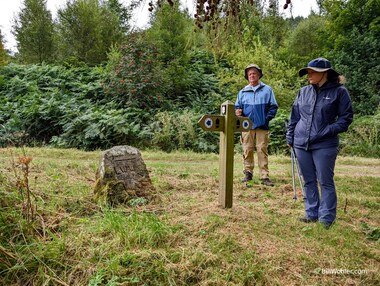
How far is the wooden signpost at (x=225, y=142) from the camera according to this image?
3.84 meters

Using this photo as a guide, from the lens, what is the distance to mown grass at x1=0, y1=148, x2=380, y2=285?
244 centimetres

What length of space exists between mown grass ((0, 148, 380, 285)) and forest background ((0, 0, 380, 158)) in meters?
3.65

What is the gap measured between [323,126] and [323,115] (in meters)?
0.12

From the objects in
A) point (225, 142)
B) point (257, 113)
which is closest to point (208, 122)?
point (225, 142)

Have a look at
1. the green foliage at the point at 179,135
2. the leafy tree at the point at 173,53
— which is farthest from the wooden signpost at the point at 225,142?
the leafy tree at the point at 173,53

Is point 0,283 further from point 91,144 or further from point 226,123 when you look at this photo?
point 91,144

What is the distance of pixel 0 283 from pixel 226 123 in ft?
8.93

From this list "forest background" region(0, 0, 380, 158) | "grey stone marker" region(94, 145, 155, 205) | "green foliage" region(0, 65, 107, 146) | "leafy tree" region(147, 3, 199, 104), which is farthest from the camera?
"leafy tree" region(147, 3, 199, 104)

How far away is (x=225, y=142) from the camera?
3.91 meters

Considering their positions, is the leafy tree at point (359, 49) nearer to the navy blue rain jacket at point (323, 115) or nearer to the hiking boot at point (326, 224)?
the navy blue rain jacket at point (323, 115)

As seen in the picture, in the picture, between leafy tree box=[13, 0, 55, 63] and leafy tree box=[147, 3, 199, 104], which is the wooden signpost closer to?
leafy tree box=[147, 3, 199, 104]

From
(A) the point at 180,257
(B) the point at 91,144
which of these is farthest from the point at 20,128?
(A) the point at 180,257

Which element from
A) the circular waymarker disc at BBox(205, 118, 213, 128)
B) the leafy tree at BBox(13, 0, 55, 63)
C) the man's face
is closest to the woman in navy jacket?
the circular waymarker disc at BBox(205, 118, 213, 128)

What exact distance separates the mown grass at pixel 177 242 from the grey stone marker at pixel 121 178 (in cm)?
20
